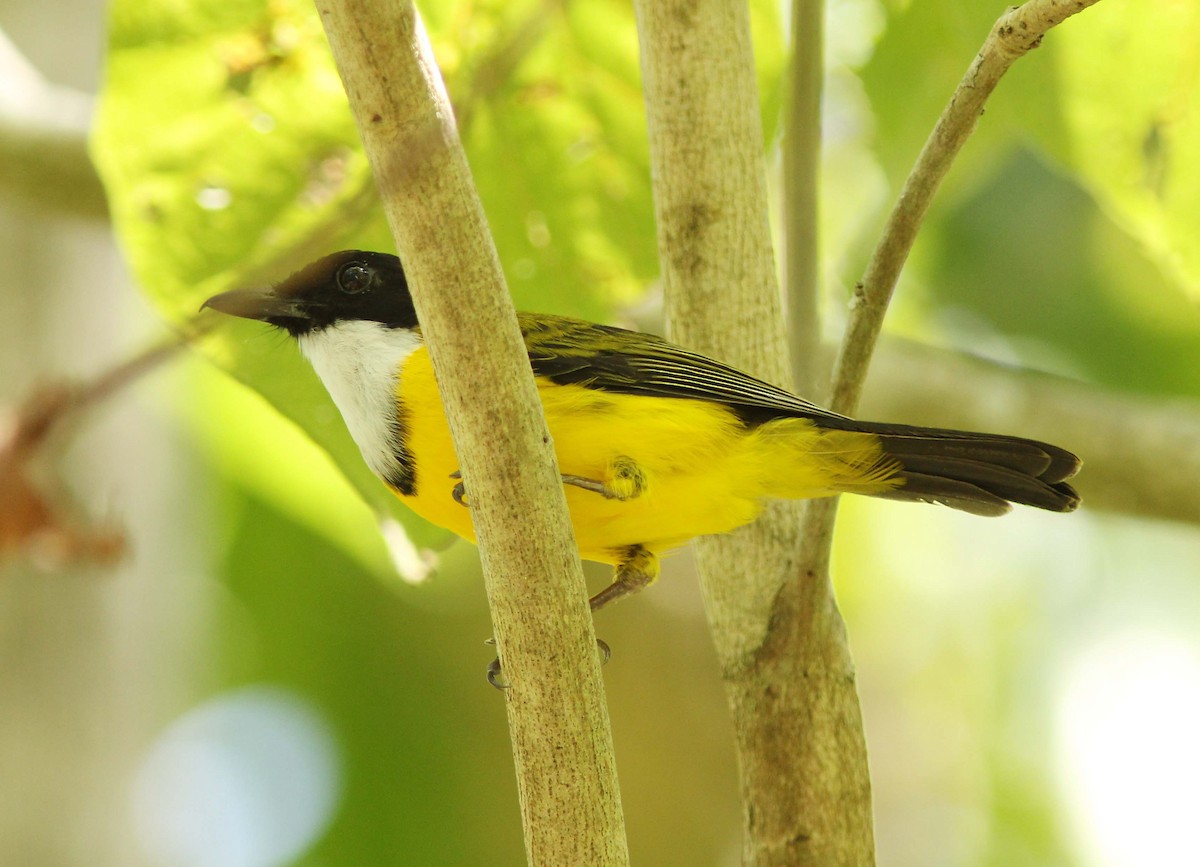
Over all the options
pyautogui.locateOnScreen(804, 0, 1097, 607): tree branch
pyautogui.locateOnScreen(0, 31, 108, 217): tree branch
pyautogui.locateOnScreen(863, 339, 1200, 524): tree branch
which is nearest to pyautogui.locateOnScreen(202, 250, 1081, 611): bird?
pyautogui.locateOnScreen(804, 0, 1097, 607): tree branch

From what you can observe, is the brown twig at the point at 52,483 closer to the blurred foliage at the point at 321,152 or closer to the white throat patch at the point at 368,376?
the blurred foliage at the point at 321,152

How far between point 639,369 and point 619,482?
0.95 ft

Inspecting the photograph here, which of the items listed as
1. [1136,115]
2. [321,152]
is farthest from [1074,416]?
[321,152]

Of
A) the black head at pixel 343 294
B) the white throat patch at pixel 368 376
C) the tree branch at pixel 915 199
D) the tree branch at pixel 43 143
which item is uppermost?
the tree branch at pixel 43 143

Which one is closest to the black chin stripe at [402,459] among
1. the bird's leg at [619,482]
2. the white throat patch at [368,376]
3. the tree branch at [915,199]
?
the white throat patch at [368,376]

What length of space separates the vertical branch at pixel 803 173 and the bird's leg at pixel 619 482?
46cm

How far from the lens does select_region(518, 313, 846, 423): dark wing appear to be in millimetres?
2703

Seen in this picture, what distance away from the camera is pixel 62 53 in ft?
17.5

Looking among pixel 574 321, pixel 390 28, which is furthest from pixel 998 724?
pixel 390 28

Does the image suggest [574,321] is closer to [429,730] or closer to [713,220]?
→ [713,220]

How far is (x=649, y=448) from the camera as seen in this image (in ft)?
9.78

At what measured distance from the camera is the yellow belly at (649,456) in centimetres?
291

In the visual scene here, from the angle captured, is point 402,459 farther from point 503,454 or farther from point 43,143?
point 43,143

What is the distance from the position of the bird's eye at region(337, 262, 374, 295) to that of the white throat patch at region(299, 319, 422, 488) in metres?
0.09
